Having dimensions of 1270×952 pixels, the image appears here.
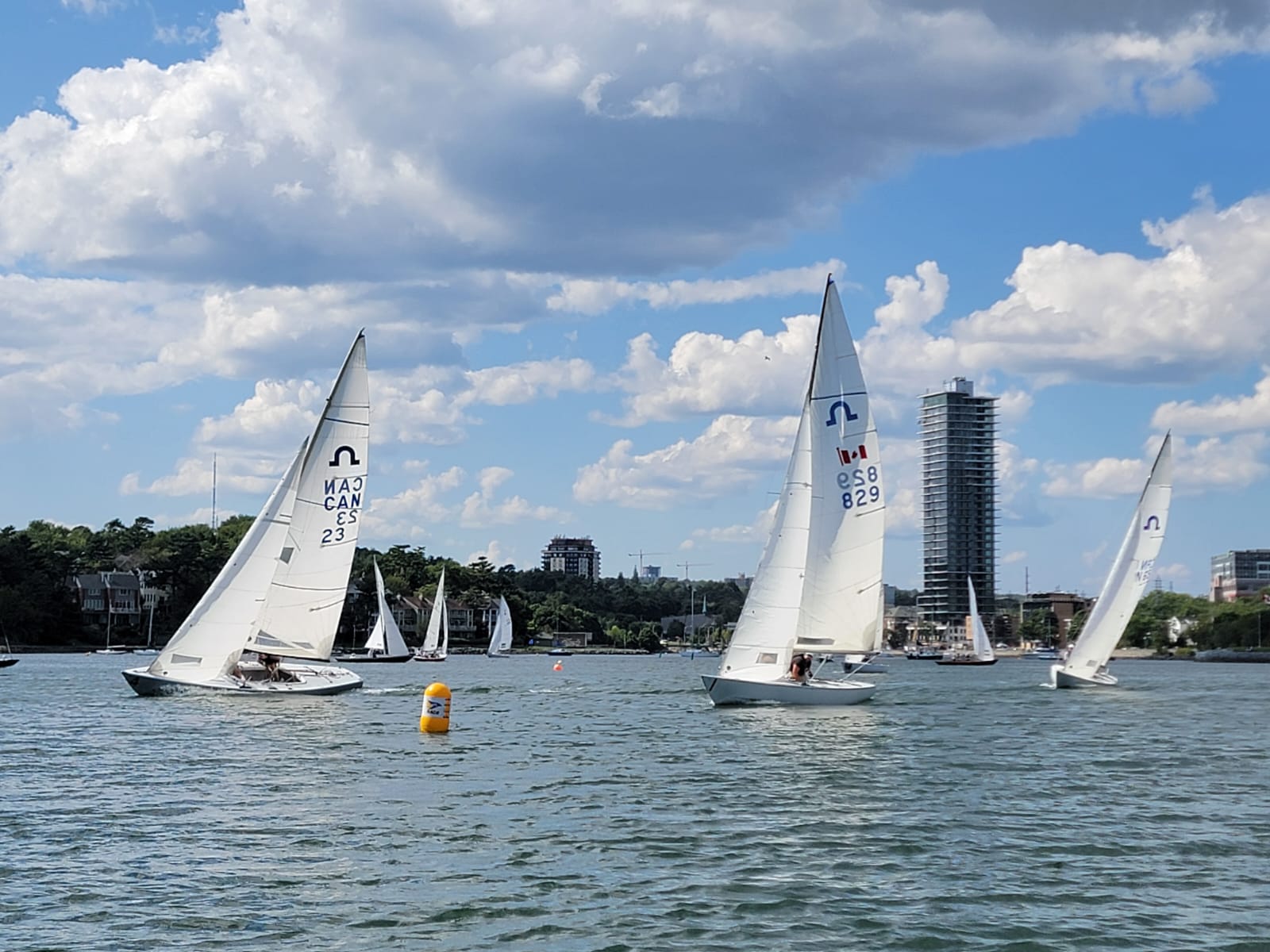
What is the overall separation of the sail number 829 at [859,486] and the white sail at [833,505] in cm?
3

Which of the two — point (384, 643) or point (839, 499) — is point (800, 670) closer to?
point (839, 499)

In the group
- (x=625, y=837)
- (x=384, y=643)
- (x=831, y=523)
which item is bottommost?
(x=625, y=837)

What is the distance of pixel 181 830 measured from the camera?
21438 mm

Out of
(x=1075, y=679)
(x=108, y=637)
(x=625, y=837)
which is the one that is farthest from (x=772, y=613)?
(x=108, y=637)

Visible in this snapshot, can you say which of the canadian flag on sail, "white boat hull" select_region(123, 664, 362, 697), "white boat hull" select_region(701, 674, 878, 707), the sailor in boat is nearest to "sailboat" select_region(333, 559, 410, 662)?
"white boat hull" select_region(123, 664, 362, 697)

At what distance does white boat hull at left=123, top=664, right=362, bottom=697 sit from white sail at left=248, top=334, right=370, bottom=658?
1192 millimetres

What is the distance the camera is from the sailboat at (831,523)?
4656 cm

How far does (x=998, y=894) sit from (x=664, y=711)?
3589 centimetres

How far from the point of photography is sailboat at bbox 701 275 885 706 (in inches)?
1833

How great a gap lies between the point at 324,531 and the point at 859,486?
62.5 ft

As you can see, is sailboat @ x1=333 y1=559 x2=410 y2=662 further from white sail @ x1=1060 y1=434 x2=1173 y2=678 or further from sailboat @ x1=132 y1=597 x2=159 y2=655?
white sail @ x1=1060 y1=434 x2=1173 y2=678

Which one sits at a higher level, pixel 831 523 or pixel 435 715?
pixel 831 523

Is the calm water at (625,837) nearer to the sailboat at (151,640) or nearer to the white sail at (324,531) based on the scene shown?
the white sail at (324,531)

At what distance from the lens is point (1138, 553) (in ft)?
210
